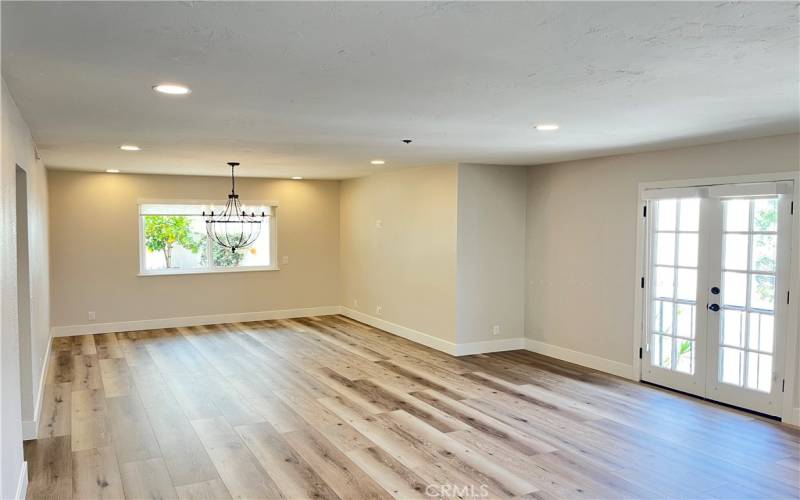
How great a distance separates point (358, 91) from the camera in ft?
10.2

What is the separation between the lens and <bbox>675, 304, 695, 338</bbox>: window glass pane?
543 cm

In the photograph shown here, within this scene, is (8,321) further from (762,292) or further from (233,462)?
(762,292)

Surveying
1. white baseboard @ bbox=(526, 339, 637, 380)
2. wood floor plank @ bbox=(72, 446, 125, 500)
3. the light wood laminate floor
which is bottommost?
wood floor plank @ bbox=(72, 446, 125, 500)

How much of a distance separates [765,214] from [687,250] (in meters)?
0.78

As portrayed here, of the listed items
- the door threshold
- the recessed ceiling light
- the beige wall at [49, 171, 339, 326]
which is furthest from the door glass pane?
the beige wall at [49, 171, 339, 326]

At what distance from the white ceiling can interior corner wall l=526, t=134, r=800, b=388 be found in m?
0.72

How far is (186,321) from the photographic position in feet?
29.0

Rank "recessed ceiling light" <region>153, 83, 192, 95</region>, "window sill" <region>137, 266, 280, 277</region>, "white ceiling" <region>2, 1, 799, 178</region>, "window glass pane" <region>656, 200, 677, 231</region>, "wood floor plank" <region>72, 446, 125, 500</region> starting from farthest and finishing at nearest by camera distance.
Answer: "window sill" <region>137, 266, 280, 277</region>
"window glass pane" <region>656, 200, 677, 231</region>
"wood floor plank" <region>72, 446, 125, 500</region>
"recessed ceiling light" <region>153, 83, 192, 95</region>
"white ceiling" <region>2, 1, 799, 178</region>

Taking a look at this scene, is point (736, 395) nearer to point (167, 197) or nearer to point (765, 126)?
point (765, 126)

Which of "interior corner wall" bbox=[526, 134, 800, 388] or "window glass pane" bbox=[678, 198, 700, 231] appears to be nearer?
"window glass pane" bbox=[678, 198, 700, 231]

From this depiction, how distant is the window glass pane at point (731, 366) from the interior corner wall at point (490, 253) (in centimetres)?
263

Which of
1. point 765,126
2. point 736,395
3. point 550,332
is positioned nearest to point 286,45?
point 765,126

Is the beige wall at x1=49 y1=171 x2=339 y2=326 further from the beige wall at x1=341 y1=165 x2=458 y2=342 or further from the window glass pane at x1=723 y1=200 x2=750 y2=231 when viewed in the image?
the window glass pane at x1=723 y1=200 x2=750 y2=231

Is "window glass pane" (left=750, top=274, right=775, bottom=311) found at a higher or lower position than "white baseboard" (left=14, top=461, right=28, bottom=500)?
higher
